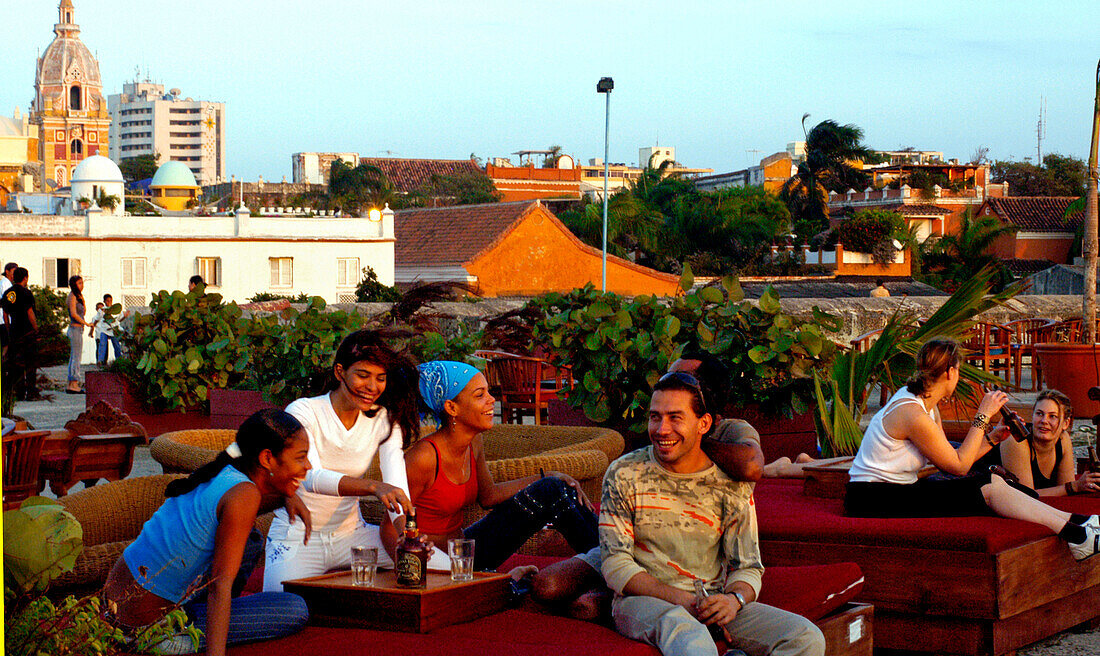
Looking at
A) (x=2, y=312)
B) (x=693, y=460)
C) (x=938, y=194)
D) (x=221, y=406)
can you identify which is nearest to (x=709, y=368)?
(x=693, y=460)

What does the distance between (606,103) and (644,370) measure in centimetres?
2942

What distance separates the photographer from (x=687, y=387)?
12.6 ft

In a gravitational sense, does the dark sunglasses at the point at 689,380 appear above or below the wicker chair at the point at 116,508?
above

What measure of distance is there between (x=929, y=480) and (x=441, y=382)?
1.98m

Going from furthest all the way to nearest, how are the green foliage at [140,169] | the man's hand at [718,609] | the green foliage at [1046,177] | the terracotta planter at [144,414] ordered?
1. the green foliage at [140,169]
2. the green foliage at [1046,177]
3. the terracotta planter at [144,414]
4. the man's hand at [718,609]

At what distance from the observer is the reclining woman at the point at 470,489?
432 centimetres

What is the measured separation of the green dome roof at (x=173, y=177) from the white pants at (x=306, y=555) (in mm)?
71358

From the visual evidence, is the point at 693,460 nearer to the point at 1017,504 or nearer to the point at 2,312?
the point at 1017,504

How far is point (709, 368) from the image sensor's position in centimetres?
423

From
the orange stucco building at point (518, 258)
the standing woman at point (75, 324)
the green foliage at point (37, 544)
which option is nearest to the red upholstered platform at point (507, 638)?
the green foliage at point (37, 544)

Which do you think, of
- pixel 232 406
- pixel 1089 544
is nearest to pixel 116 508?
pixel 1089 544

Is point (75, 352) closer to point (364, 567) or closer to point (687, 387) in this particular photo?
point (364, 567)

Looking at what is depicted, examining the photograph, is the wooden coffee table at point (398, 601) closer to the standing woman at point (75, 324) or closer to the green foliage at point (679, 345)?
the green foliage at point (679, 345)

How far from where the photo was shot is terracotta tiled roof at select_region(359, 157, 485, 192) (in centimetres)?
9975
